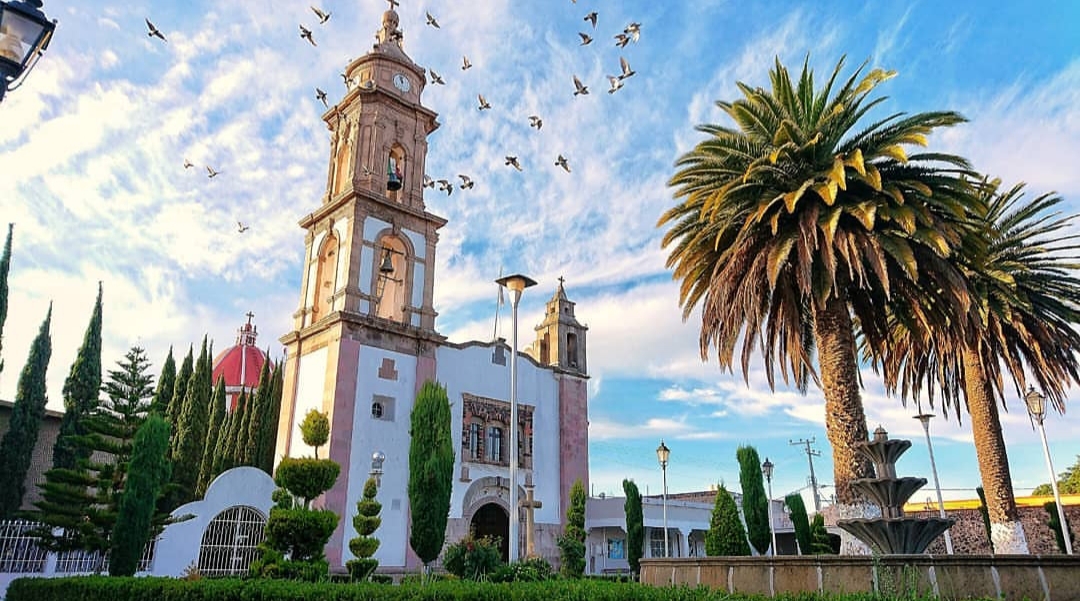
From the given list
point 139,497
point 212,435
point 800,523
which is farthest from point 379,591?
point 800,523

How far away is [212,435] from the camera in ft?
94.1

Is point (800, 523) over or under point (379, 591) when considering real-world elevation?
over

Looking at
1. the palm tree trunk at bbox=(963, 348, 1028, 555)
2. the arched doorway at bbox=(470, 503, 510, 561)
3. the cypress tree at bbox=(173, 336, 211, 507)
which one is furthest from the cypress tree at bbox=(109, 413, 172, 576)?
the palm tree trunk at bbox=(963, 348, 1028, 555)

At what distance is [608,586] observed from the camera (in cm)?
714

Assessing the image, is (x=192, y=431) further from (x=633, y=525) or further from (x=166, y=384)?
(x=633, y=525)

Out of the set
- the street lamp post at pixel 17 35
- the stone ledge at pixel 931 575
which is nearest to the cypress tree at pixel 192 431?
the stone ledge at pixel 931 575

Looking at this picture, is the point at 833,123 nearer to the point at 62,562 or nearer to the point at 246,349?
the point at 62,562

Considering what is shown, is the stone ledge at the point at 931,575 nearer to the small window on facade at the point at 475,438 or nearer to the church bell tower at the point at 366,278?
the church bell tower at the point at 366,278

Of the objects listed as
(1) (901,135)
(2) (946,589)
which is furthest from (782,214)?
(2) (946,589)

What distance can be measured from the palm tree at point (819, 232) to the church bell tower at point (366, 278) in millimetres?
11285

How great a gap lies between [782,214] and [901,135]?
271cm

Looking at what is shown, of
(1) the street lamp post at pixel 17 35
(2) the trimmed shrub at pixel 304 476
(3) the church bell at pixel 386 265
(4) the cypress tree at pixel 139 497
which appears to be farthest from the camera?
(3) the church bell at pixel 386 265

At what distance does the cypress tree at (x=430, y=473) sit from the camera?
1925cm

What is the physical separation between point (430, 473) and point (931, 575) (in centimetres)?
1373
